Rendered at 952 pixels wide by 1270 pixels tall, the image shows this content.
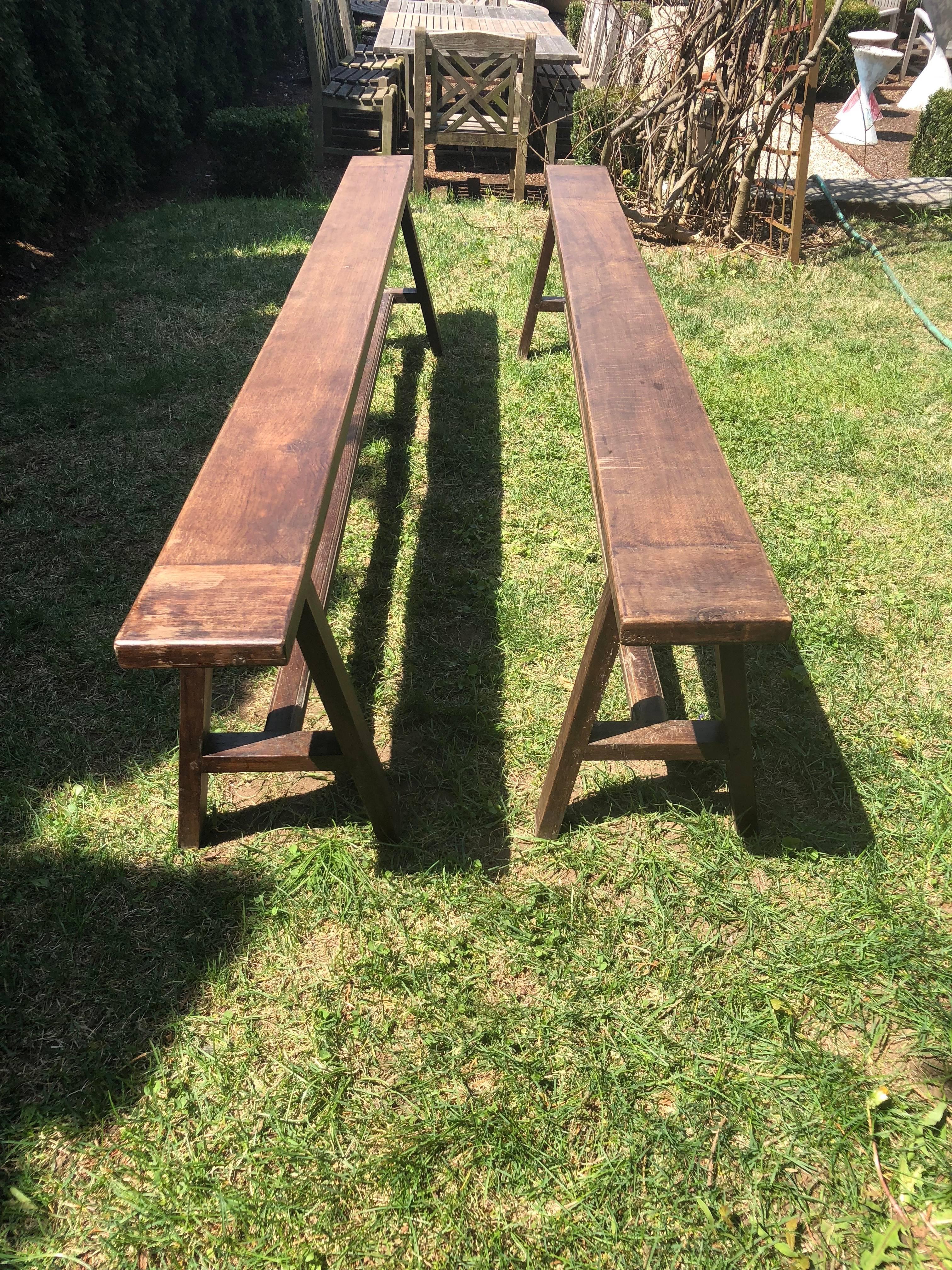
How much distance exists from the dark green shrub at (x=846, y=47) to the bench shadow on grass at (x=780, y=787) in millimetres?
10523

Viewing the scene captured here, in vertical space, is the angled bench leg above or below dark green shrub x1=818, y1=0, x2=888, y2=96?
below

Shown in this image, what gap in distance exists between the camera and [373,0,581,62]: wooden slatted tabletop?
736 cm

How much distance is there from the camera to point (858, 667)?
2791mm

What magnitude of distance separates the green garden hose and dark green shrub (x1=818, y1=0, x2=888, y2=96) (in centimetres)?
509

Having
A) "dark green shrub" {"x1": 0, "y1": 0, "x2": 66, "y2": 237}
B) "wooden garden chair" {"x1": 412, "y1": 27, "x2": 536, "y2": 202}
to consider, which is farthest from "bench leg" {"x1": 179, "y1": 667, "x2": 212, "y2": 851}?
"wooden garden chair" {"x1": 412, "y1": 27, "x2": 536, "y2": 202}

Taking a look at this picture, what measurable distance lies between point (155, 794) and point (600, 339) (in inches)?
72.1

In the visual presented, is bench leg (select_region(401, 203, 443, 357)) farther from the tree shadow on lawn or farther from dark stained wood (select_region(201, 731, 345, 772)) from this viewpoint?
the tree shadow on lawn

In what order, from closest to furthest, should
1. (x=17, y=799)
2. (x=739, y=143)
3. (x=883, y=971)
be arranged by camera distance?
(x=883, y=971) < (x=17, y=799) < (x=739, y=143)

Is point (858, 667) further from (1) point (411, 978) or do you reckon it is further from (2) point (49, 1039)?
(2) point (49, 1039)

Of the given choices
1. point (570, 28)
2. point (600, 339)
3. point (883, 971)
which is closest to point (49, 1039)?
point (883, 971)

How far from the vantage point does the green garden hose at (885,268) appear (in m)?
4.86

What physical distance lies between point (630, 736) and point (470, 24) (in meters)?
8.52

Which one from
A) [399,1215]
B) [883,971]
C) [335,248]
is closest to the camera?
[399,1215]

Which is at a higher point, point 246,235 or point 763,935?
point 246,235
